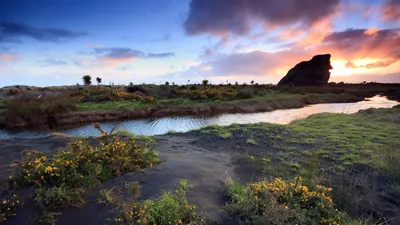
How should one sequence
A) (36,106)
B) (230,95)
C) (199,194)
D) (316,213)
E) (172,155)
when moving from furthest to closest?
(230,95), (172,155), (36,106), (199,194), (316,213)

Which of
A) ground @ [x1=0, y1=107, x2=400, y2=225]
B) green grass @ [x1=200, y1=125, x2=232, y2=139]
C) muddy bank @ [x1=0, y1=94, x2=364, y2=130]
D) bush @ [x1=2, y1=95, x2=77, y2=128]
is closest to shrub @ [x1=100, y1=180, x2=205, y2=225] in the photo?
ground @ [x1=0, y1=107, x2=400, y2=225]

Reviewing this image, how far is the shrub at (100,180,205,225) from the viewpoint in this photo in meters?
4.39

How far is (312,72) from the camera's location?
98.2 meters

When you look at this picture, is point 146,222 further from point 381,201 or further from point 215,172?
point 381,201

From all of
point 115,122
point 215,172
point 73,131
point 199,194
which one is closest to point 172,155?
point 215,172

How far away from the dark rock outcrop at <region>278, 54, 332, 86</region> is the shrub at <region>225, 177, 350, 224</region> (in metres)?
98.5

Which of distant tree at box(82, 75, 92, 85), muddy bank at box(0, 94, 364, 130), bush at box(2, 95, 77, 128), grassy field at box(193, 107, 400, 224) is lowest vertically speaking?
muddy bank at box(0, 94, 364, 130)

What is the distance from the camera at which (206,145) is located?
11.3m

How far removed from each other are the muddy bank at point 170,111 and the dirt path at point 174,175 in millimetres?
12716

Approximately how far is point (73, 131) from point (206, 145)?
12.5 metres

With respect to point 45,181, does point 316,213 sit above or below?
below

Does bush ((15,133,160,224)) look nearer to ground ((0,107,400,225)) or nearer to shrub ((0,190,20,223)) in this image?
ground ((0,107,400,225))

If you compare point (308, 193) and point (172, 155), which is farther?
point (172, 155)

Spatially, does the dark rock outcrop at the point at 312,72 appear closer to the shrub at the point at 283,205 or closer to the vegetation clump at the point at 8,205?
the shrub at the point at 283,205
